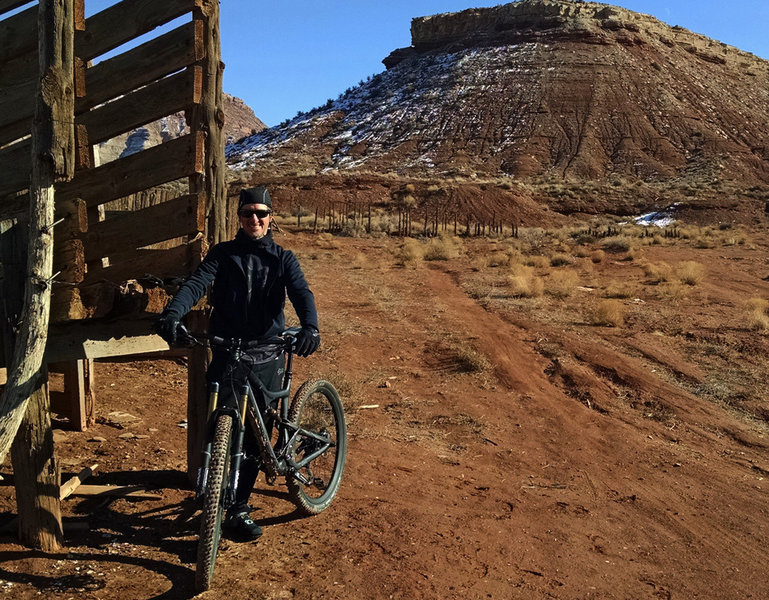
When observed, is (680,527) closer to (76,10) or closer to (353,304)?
(76,10)

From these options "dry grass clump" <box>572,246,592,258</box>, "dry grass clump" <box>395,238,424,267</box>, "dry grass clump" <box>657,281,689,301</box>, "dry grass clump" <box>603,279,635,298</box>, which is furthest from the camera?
"dry grass clump" <box>572,246,592,258</box>

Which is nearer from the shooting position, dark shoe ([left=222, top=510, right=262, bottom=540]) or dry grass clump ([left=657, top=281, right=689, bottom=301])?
dark shoe ([left=222, top=510, right=262, bottom=540])

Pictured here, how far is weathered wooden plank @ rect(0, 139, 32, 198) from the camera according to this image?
378 cm

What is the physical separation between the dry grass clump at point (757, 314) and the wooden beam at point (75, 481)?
34.4 feet

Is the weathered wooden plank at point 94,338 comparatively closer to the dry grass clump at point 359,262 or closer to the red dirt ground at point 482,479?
the red dirt ground at point 482,479

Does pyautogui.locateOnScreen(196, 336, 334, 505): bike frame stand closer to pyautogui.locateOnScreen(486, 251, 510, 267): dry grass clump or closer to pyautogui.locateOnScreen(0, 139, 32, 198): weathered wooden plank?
pyautogui.locateOnScreen(0, 139, 32, 198): weathered wooden plank

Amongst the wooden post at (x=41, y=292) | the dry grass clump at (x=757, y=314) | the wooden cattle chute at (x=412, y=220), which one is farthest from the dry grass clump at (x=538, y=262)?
the wooden post at (x=41, y=292)

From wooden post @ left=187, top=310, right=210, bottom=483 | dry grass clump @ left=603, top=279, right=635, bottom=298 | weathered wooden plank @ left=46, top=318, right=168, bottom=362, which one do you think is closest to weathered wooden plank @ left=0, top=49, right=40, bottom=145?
weathered wooden plank @ left=46, top=318, right=168, bottom=362

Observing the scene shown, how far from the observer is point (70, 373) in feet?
18.8

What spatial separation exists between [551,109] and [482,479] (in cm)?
5596

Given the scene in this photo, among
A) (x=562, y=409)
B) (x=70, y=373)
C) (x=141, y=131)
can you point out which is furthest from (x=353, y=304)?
(x=141, y=131)

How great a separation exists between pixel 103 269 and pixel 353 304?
9362mm

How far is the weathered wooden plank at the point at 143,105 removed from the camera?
3.83m

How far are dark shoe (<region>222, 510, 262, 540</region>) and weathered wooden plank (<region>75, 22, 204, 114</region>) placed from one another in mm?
2456
